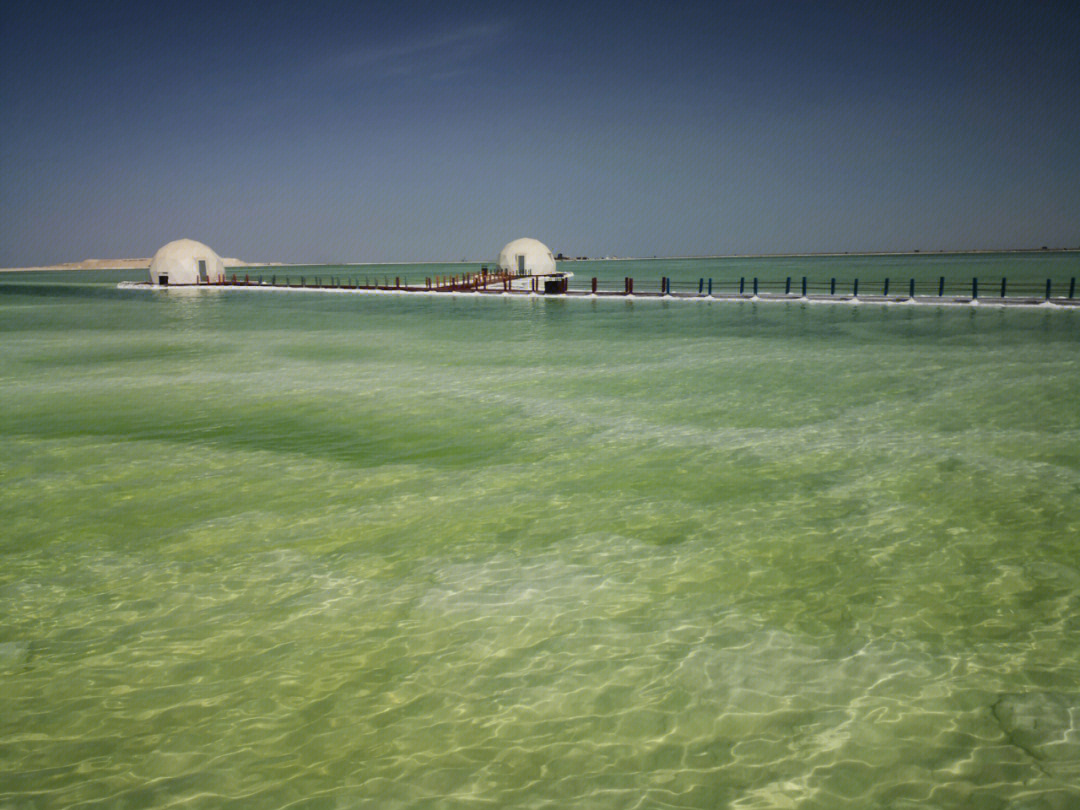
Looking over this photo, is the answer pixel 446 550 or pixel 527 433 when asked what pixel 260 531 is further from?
pixel 527 433

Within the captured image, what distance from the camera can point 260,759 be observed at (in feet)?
13.4

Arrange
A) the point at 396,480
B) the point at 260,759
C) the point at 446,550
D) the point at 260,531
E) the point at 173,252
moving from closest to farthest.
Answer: the point at 260,759 < the point at 446,550 < the point at 260,531 < the point at 396,480 < the point at 173,252

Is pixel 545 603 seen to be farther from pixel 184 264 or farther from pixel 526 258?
pixel 184 264

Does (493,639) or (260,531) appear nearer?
(493,639)

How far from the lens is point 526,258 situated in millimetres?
70062

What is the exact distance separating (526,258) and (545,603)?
6587 cm

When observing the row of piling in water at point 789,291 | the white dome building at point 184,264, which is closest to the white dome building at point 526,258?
the row of piling in water at point 789,291

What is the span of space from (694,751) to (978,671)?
1.98 meters

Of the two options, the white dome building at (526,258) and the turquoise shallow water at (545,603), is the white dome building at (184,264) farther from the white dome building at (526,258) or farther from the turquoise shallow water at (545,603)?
the turquoise shallow water at (545,603)

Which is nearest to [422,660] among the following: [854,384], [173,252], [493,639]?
[493,639]

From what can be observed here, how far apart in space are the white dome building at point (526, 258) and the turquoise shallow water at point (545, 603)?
5726 centimetres

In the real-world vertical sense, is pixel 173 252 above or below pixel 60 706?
above

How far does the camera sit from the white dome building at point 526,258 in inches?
2741

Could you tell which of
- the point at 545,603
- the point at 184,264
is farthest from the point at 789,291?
the point at 184,264
